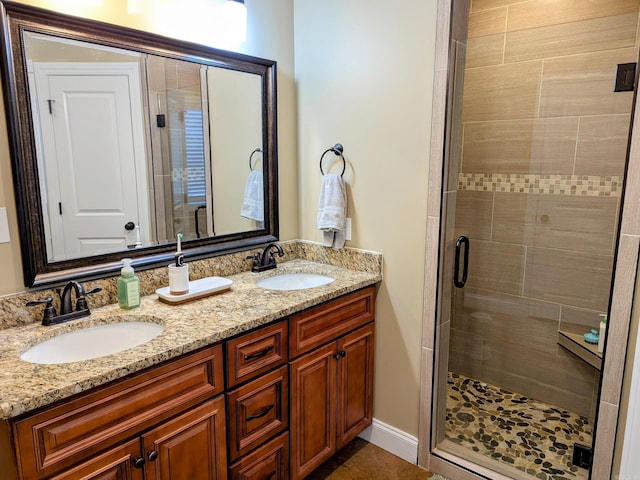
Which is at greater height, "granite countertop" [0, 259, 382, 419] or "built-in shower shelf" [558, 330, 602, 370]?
"granite countertop" [0, 259, 382, 419]

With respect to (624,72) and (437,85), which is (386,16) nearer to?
(437,85)

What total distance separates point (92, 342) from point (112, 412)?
1.33ft

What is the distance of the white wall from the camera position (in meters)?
2.03

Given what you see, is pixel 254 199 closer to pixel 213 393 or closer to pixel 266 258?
pixel 266 258

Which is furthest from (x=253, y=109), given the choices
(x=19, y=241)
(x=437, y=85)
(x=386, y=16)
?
(x=19, y=241)

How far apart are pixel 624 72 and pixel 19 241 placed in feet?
8.65

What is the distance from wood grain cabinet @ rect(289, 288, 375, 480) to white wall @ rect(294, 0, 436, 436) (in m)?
0.12

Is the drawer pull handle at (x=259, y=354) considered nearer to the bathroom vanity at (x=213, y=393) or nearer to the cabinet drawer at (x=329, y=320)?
the bathroom vanity at (x=213, y=393)

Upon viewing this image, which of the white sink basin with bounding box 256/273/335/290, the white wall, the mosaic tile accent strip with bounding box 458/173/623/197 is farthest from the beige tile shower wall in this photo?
the white sink basin with bounding box 256/273/335/290

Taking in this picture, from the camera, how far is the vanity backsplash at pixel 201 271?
1.54 meters

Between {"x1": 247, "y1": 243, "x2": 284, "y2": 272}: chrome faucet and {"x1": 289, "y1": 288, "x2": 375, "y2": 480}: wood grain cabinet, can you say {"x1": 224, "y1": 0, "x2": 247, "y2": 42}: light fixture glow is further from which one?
{"x1": 289, "y1": 288, "x2": 375, "y2": 480}: wood grain cabinet

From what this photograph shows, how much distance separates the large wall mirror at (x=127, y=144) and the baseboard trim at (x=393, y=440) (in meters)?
1.21

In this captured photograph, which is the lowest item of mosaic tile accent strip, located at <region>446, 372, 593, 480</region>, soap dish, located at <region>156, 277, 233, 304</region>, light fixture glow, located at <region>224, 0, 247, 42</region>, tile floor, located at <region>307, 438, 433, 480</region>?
tile floor, located at <region>307, 438, 433, 480</region>

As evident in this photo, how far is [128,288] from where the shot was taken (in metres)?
1.69
